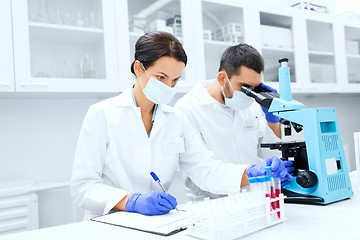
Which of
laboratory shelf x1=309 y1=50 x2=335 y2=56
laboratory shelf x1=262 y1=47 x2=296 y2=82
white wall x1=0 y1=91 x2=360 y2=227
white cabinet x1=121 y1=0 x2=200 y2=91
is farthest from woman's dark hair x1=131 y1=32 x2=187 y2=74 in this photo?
laboratory shelf x1=309 y1=50 x2=335 y2=56

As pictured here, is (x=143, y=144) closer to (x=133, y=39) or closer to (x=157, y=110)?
(x=157, y=110)

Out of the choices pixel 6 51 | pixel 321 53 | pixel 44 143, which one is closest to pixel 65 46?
pixel 6 51

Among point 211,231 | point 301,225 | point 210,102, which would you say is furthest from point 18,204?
point 301,225

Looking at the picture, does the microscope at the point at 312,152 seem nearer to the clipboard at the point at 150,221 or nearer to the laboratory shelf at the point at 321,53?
the clipboard at the point at 150,221

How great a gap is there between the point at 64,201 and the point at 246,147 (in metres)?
1.26

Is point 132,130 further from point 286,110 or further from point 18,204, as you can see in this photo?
point 18,204

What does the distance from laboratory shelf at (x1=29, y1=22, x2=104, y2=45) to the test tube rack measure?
1510 millimetres

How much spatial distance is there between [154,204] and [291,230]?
42cm

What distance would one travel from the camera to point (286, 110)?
1.23m

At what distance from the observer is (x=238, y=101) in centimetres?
174

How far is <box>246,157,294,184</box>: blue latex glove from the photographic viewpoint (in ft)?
3.71

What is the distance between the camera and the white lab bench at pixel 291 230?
0.84 m

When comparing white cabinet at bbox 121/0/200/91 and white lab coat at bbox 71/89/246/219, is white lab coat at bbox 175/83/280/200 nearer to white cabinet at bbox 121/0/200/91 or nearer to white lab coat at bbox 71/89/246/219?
white lab coat at bbox 71/89/246/219

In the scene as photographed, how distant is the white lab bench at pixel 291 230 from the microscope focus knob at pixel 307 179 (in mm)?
91
